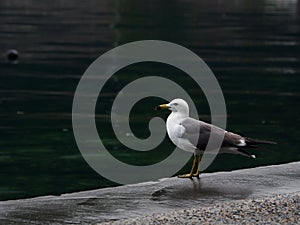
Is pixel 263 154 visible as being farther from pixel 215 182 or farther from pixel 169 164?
Result: pixel 215 182

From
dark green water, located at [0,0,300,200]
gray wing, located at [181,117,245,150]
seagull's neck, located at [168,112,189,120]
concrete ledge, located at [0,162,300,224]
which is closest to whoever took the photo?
concrete ledge, located at [0,162,300,224]

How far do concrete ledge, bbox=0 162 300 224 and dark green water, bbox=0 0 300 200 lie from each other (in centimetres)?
773

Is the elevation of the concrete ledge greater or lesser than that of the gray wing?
lesser

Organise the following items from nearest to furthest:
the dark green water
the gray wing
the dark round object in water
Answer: the gray wing
the dark green water
the dark round object in water

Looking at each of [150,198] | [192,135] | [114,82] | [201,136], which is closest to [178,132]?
[192,135]

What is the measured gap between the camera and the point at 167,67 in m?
42.6

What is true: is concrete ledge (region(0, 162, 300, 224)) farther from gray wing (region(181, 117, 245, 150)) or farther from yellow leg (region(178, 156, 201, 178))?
gray wing (region(181, 117, 245, 150))

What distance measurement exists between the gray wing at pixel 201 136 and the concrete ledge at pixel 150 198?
358mm

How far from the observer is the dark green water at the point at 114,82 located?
21250 millimetres

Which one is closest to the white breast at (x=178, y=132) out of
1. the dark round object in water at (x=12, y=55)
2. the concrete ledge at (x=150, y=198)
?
the concrete ledge at (x=150, y=198)

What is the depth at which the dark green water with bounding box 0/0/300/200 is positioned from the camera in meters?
21.2

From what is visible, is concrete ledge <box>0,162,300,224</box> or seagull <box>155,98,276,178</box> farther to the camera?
seagull <box>155,98,276,178</box>

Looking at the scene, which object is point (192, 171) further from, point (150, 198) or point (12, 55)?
point (12, 55)

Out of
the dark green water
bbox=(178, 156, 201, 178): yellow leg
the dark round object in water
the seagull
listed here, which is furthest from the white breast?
the dark round object in water
